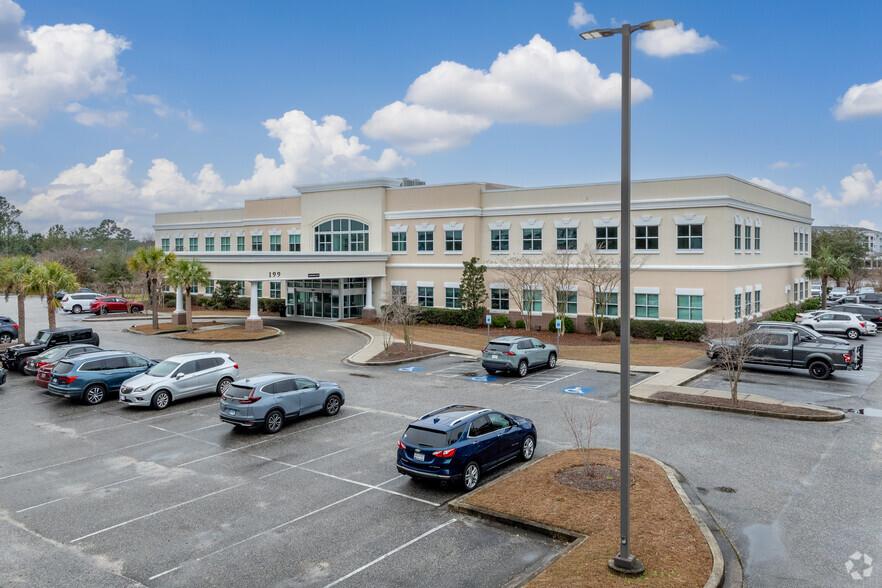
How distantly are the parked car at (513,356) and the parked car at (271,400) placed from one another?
29.0 feet

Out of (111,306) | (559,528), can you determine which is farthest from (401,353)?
(111,306)

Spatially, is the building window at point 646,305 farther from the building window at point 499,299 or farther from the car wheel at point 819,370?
the car wheel at point 819,370

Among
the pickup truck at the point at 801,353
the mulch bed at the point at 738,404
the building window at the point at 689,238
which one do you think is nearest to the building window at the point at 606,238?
the building window at the point at 689,238

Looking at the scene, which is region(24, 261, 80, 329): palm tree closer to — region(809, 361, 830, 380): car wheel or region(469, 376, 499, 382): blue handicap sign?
region(469, 376, 499, 382): blue handicap sign

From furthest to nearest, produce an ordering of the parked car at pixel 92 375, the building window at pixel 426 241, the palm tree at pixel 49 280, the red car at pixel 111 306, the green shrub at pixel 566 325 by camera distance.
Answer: the red car at pixel 111 306
the building window at pixel 426 241
the green shrub at pixel 566 325
the palm tree at pixel 49 280
the parked car at pixel 92 375

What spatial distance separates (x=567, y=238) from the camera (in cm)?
4075

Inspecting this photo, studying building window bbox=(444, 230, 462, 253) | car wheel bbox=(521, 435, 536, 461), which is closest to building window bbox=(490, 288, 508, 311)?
building window bbox=(444, 230, 462, 253)

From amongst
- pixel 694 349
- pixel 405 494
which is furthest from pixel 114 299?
pixel 405 494

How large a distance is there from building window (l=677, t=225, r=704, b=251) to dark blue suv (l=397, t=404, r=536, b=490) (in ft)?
85.6

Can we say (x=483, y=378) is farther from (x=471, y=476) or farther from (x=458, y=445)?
(x=458, y=445)

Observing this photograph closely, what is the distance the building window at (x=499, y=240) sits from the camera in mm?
43844

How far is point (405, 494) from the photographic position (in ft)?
43.1

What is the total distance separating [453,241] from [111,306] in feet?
95.5

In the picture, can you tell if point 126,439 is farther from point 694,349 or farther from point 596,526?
point 694,349
